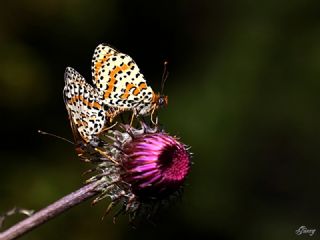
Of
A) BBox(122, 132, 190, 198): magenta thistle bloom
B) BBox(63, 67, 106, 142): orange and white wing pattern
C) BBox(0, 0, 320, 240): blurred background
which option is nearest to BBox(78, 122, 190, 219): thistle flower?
BBox(122, 132, 190, 198): magenta thistle bloom

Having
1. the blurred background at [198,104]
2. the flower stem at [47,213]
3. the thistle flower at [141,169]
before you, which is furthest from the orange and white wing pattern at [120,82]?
the blurred background at [198,104]

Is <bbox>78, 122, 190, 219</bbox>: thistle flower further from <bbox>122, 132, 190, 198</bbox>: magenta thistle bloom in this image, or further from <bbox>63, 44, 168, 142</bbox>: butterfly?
<bbox>63, 44, 168, 142</bbox>: butterfly

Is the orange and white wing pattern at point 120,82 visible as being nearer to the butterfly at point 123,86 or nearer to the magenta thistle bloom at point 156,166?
the butterfly at point 123,86

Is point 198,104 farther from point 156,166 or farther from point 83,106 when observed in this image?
point 156,166

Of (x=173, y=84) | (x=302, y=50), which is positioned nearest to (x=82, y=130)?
(x=173, y=84)

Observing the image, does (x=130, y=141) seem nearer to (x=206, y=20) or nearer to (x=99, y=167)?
(x=99, y=167)

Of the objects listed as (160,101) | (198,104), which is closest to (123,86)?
(160,101)

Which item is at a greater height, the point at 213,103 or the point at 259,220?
the point at 213,103
